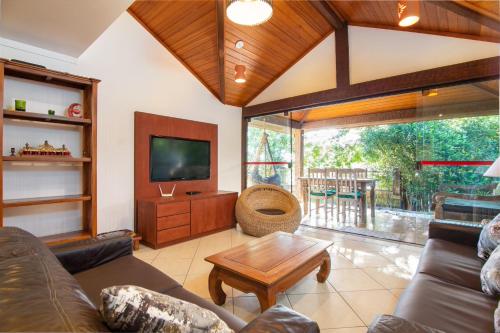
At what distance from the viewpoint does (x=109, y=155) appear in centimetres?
322

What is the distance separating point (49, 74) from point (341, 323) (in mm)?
3471

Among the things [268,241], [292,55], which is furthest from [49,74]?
[292,55]

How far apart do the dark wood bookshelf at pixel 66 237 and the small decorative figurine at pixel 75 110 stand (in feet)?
4.47

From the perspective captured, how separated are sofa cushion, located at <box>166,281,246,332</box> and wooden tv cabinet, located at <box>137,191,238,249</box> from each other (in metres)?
1.89

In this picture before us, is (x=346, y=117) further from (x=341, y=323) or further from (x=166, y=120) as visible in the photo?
(x=341, y=323)

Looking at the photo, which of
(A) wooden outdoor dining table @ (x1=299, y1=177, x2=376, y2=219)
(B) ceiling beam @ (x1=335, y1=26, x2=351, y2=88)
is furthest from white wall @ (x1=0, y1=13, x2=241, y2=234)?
(A) wooden outdoor dining table @ (x1=299, y1=177, x2=376, y2=219)

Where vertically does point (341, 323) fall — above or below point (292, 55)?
below

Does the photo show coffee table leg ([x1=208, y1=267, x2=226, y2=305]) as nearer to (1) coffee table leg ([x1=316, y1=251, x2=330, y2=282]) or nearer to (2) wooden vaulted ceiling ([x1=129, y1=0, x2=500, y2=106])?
(1) coffee table leg ([x1=316, y1=251, x2=330, y2=282])

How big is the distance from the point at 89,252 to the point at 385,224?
175 inches

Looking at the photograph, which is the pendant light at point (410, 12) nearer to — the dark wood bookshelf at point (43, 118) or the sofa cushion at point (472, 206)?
the sofa cushion at point (472, 206)

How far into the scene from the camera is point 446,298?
128 centimetres

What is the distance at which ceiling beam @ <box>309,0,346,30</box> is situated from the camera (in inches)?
127

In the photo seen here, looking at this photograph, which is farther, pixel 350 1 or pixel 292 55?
pixel 292 55

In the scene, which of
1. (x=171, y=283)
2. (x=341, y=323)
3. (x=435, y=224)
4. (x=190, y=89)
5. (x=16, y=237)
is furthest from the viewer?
(x=190, y=89)
